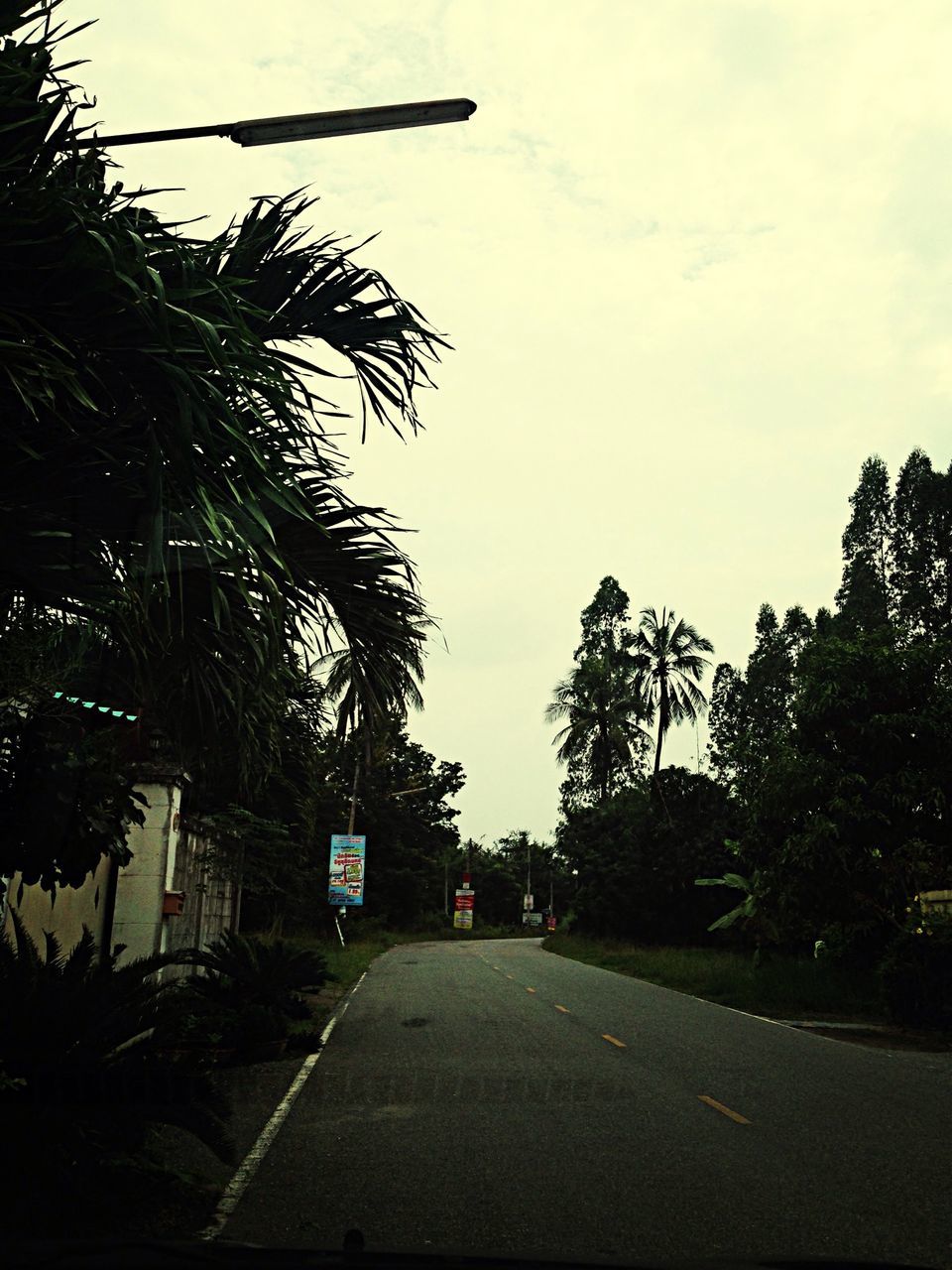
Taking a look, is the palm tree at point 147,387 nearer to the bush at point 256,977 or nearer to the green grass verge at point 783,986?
the bush at point 256,977

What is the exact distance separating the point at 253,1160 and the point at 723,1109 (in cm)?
376

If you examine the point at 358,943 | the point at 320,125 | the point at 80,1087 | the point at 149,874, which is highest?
the point at 320,125

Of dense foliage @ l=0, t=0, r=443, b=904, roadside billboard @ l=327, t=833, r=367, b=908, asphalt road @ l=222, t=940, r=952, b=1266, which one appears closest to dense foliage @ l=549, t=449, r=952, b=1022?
asphalt road @ l=222, t=940, r=952, b=1266

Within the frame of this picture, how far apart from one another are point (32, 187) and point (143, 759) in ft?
33.2

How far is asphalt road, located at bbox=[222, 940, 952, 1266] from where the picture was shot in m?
5.54

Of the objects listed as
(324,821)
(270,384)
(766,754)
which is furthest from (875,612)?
(270,384)

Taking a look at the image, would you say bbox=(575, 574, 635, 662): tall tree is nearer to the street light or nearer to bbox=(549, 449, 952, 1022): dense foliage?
bbox=(549, 449, 952, 1022): dense foliage

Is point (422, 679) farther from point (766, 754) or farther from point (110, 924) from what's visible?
point (766, 754)

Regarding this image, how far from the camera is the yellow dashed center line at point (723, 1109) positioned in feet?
28.4

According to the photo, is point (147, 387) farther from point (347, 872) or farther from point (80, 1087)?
point (347, 872)

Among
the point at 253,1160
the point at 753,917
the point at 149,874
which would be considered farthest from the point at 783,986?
the point at 253,1160

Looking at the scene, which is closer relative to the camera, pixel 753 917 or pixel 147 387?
pixel 147 387

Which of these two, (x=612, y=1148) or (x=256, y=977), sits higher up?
(x=256, y=977)

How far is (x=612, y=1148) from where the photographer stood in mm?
7551
